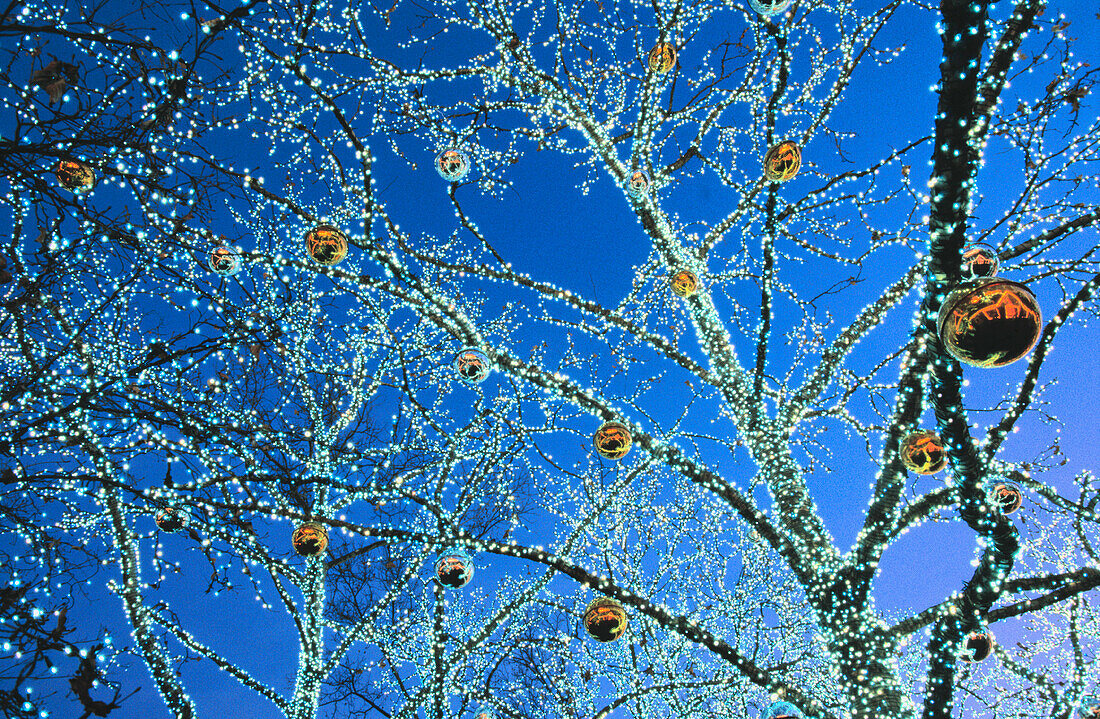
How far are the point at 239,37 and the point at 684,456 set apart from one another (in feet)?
14.1

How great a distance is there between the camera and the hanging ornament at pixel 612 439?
3.78m

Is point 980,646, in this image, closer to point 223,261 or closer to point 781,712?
point 781,712

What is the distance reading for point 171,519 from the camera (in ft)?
9.87

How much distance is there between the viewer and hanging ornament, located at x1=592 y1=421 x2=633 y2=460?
3.78 m

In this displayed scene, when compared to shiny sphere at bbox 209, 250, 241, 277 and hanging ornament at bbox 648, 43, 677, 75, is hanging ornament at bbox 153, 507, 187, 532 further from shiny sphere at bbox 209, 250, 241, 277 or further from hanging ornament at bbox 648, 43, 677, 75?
hanging ornament at bbox 648, 43, 677, 75

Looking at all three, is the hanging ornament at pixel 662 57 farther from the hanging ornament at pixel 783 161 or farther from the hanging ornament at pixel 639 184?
the hanging ornament at pixel 783 161

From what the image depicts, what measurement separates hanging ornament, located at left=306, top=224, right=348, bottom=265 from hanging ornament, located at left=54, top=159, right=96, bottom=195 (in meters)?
1.14

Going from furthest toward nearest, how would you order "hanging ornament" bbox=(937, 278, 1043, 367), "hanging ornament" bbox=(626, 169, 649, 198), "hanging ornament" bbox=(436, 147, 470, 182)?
"hanging ornament" bbox=(626, 169, 649, 198) → "hanging ornament" bbox=(436, 147, 470, 182) → "hanging ornament" bbox=(937, 278, 1043, 367)

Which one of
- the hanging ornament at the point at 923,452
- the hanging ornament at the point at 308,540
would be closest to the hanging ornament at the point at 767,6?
the hanging ornament at the point at 923,452

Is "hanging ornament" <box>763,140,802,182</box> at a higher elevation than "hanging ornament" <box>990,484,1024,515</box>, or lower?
higher

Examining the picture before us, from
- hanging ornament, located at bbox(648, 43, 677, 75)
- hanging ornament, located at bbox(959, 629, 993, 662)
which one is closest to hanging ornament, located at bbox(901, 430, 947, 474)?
hanging ornament, located at bbox(959, 629, 993, 662)

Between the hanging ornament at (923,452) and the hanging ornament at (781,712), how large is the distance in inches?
65.9

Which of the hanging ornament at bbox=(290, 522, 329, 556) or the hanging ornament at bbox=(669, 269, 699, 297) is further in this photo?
the hanging ornament at bbox=(669, 269, 699, 297)

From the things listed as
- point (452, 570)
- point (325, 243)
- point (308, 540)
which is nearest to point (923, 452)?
point (452, 570)
